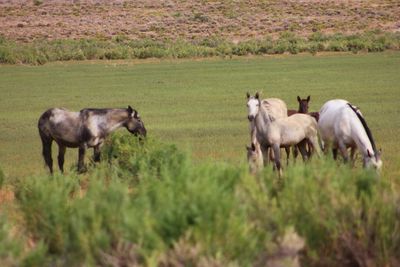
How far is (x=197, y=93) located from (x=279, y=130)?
21682 millimetres

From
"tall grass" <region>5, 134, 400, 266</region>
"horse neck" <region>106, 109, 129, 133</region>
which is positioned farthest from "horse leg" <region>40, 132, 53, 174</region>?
"tall grass" <region>5, 134, 400, 266</region>

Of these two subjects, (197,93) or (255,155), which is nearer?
(255,155)

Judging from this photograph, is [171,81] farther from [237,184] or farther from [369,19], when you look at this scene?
[369,19]

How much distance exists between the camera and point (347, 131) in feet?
56.1

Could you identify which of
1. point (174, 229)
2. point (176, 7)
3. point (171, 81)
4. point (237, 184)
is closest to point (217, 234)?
point (174, 229)

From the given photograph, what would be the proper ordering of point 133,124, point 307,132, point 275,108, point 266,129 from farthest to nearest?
point 275,108 < point 133,124 < point 307,132 < point 266,129

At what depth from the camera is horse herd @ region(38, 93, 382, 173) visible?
1722 cm

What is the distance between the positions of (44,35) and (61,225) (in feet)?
260

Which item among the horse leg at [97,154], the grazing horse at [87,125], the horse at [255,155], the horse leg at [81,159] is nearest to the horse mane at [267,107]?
the horse at [255,155]

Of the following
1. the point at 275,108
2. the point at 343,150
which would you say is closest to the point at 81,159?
the point at 275,108

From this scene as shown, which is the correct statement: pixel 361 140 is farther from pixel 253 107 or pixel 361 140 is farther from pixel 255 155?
pixel 253 107

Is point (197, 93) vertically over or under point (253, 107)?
under

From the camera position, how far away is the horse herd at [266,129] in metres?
17.2

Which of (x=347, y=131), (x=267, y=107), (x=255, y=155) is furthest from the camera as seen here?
(x=267, y=107)
